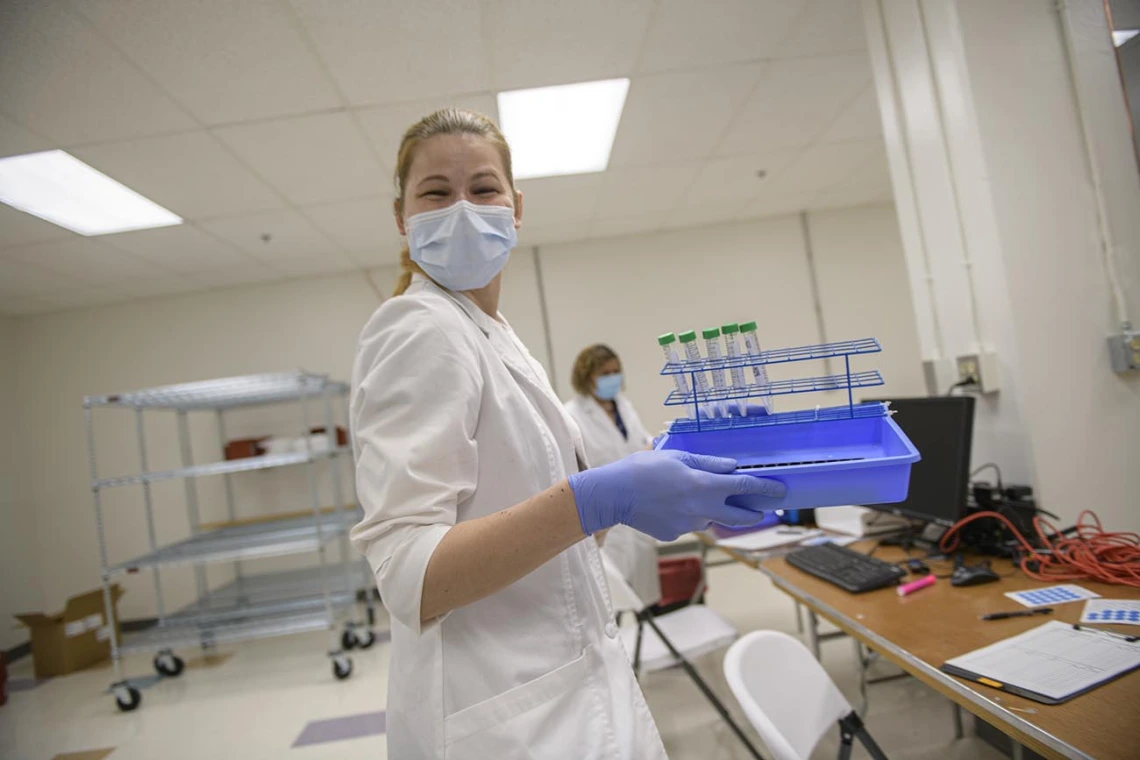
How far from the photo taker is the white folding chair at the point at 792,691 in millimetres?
1205

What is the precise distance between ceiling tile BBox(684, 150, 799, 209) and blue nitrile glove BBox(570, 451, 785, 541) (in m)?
3.16

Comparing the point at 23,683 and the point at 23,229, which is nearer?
the point at 23,229

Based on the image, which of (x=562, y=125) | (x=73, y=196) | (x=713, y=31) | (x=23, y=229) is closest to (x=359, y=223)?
(x=73, y=196)

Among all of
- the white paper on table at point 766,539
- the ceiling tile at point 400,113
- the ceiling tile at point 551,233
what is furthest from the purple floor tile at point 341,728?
the ceiling tile at point 551,233

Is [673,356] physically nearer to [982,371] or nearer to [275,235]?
[982,371]

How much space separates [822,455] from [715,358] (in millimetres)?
192

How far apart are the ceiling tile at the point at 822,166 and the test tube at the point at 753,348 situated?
3148mm

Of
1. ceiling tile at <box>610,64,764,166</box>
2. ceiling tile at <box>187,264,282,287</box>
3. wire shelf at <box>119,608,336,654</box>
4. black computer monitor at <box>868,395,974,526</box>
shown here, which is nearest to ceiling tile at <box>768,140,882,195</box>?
ceiling tile at <box>610,64,764,166</box>

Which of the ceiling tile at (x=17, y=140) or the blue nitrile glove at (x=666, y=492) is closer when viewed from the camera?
the blue nitrile glove at (x=666, y=492)

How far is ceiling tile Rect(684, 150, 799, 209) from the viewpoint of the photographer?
3.53m

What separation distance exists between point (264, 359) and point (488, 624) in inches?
182

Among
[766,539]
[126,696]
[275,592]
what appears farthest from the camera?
[275,592]

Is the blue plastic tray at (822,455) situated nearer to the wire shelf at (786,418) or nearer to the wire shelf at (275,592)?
the wire shelf at (786,418)

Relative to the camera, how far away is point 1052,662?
→ 0.97 metres
